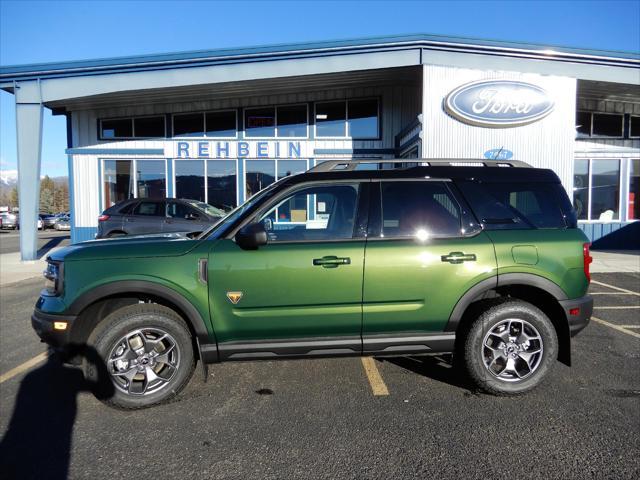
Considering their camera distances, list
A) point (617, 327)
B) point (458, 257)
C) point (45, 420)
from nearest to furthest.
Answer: point (45, 420) → point (458, 257) → point (617, 327)

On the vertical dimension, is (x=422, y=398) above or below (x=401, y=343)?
below

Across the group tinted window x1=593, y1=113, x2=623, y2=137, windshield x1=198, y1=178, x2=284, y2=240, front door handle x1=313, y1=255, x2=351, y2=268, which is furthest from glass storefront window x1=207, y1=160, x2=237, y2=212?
tinted window x1=593, y1=113, x2=623, y2=137

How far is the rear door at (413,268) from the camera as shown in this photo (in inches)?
133

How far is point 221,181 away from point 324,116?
4.33 metres

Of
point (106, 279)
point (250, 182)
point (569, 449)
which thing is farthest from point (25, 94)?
point (569, 449)

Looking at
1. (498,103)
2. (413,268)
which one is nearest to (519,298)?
(413,268)

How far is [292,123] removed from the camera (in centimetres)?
1500

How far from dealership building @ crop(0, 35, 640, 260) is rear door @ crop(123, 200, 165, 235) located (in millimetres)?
3915

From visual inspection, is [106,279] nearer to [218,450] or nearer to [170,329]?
[170,329]

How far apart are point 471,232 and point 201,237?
2273 mm

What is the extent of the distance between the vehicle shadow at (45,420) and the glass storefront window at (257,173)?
11130mm

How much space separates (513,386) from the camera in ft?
11.5

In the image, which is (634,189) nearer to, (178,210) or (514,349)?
(514,349)

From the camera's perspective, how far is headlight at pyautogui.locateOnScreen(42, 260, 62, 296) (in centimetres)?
331
